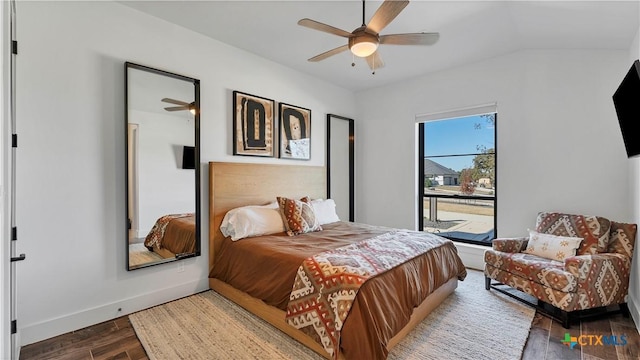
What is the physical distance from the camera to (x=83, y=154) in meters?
2.45

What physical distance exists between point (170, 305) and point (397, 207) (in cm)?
343

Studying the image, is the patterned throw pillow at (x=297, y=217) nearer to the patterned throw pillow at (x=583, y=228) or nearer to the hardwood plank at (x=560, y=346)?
the hardwood plank at (x=560, y=346)

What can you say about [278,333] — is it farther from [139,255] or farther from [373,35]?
[373,35]

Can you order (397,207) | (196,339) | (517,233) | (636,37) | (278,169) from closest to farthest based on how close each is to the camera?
(196,339), (636,37), (517,233), (278,169), (397,207)

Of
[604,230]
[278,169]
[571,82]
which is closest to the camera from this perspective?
[604,230]

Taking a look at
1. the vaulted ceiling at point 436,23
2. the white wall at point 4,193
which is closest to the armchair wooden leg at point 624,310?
the vaulted ceiling at point 436,23

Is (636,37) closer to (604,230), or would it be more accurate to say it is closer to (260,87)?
(604,230)

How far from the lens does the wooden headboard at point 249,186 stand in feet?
10.6

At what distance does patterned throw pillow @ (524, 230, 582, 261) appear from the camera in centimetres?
282

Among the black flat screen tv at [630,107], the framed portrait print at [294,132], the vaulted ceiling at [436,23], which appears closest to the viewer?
the black flat screen tv at [630,107]

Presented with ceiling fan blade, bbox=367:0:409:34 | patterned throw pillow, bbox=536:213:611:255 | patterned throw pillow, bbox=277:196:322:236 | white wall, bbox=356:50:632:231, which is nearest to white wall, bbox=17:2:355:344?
patterned throw pillow, bbox=277:196:322:236

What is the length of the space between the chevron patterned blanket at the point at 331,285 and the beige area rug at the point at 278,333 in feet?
0.93

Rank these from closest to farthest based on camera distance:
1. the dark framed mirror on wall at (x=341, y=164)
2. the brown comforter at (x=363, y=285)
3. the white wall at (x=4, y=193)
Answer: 1. the white wall at (x=4, y=193)
2. the brown comforter at (x=363, y=285)
3. the dark framed mirror on wall at (x=341, y=164)

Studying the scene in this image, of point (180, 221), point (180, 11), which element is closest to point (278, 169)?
point (180, 221)
